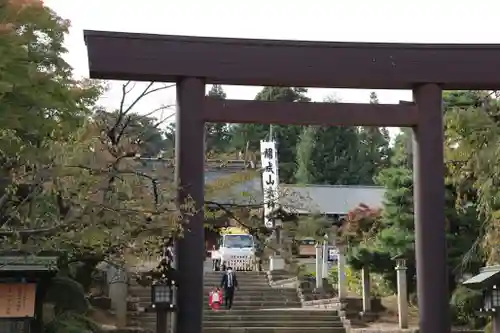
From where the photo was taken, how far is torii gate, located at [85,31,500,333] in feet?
32.2

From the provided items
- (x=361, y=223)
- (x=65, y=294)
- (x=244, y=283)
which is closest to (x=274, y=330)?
(x=361, y=223)

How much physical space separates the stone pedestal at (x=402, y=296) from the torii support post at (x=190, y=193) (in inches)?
366

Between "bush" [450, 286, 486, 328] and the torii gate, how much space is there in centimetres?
595

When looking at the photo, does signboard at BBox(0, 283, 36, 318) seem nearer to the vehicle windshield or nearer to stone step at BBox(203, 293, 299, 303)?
stone step at BBox(203, 293, 299, 303)

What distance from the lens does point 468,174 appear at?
1311cm

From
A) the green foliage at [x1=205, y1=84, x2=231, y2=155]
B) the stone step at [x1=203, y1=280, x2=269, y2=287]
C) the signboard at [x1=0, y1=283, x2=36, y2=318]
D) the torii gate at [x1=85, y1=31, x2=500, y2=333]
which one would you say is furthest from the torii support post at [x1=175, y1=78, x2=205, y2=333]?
the stone step at [x1=203, y1=280, x2=269, y2=287]

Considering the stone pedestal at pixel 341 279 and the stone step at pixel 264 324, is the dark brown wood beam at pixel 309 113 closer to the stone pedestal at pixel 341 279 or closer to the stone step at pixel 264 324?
the stone step at pixel 264 324

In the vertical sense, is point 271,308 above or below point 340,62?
below

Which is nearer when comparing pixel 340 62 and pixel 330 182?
pixel 340 62

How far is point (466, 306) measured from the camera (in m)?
17.0

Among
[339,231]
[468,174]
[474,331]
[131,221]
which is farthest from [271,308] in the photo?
[131,221]

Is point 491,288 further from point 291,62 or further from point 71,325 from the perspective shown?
point 71,325

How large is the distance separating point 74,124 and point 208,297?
840 cm

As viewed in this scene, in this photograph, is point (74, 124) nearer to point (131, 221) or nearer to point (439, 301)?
point (131, 221)
